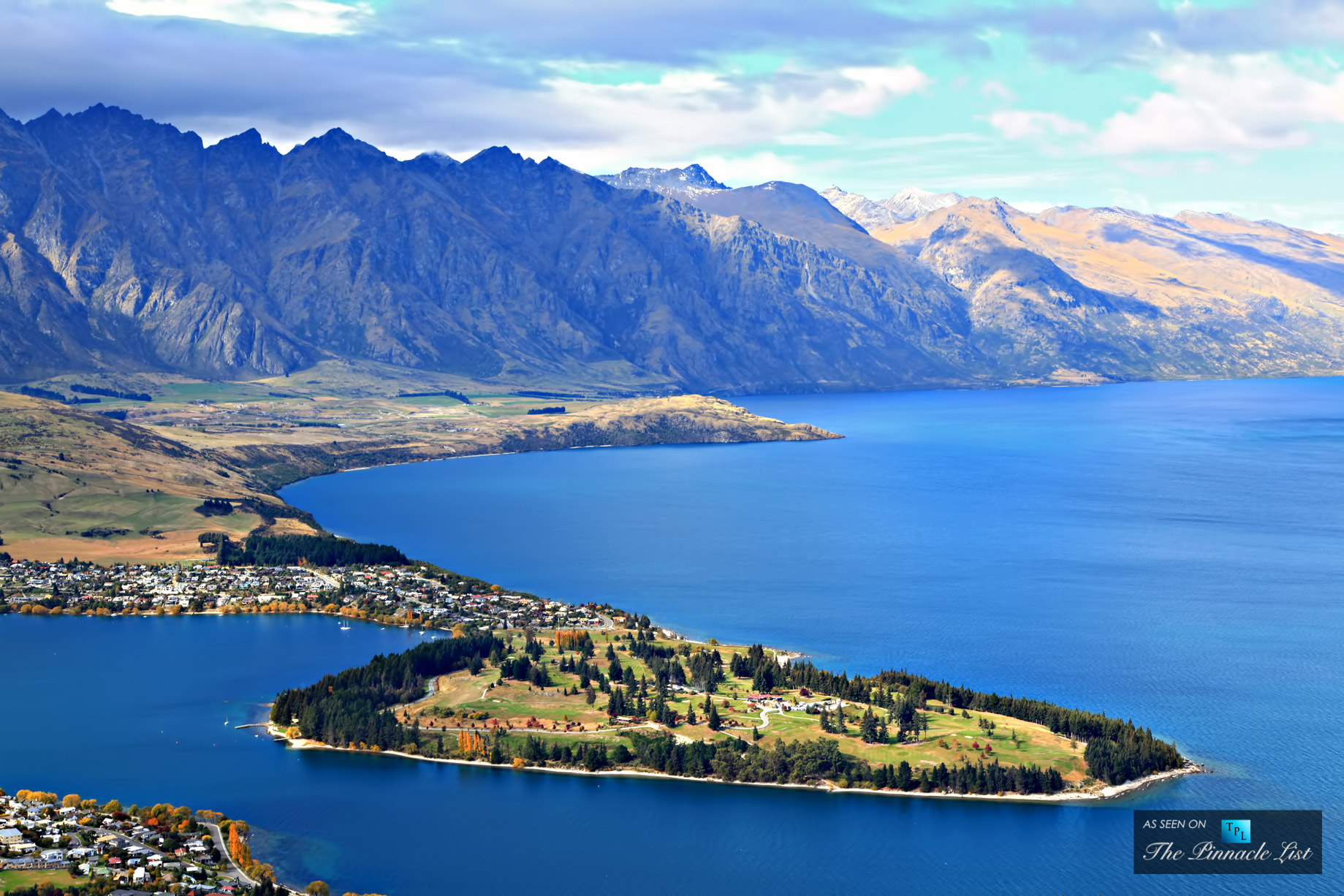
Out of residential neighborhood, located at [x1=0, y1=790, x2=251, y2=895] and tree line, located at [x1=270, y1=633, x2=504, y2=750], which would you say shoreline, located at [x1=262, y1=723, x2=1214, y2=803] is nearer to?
tree line, located at [x1=270, y1=633, x2=504, y2=750]

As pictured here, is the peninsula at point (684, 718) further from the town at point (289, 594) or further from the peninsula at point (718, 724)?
the town at point (289, 594)

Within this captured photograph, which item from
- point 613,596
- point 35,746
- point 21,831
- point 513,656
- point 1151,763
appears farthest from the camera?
point 613,596

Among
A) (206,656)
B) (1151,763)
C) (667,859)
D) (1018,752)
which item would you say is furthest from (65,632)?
(1151,763)

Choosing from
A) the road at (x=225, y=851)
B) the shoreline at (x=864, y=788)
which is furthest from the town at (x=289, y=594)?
the road at (x=225, y=851)

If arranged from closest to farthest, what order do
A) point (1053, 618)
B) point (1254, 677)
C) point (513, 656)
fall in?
point (1254, 677)
point (513, 656)
point (1053, 618)

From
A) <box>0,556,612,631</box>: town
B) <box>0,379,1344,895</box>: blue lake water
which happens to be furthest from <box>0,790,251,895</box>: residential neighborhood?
<box>0,556,612,631</box>: town

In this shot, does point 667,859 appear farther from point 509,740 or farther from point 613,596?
point 613,596
